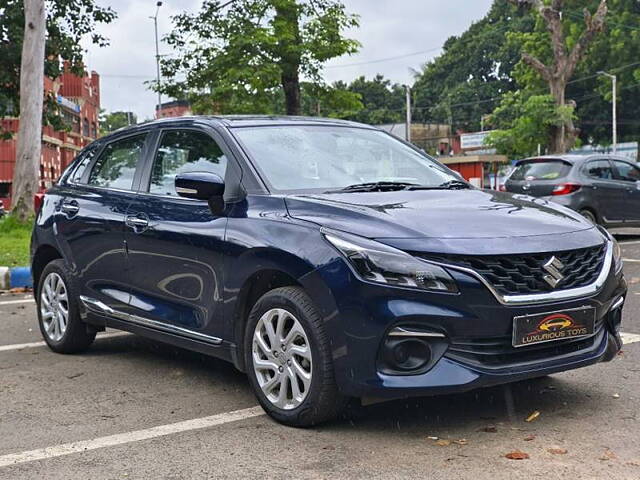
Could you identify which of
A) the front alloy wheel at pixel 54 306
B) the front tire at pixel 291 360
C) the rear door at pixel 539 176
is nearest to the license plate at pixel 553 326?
the front tire at pixel 291 360

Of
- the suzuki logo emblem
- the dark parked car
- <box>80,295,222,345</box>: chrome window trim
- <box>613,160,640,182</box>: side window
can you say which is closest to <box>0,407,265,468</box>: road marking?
<box>80,295,222,345</box>: chrome window trim

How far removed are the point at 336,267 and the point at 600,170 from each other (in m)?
12.6

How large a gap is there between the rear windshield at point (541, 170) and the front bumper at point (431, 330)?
1170 cm

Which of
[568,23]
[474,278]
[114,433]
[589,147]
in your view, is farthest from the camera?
[589,147]

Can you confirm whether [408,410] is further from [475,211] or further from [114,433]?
[114,433]

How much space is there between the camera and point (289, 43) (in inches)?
1156

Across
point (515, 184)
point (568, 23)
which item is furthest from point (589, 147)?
point (515, 184)

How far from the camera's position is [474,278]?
412 centimetres

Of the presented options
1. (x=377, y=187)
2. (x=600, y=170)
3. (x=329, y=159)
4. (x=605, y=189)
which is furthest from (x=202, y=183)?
(x=600, y=170)

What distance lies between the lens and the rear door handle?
6.57 metres

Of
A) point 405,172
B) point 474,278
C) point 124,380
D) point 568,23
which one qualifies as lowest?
point 124,380

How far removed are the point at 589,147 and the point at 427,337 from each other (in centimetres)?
6802

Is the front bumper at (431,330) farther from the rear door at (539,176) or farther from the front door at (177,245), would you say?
the rear door at (539,176)

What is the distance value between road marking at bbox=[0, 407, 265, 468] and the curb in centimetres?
683
